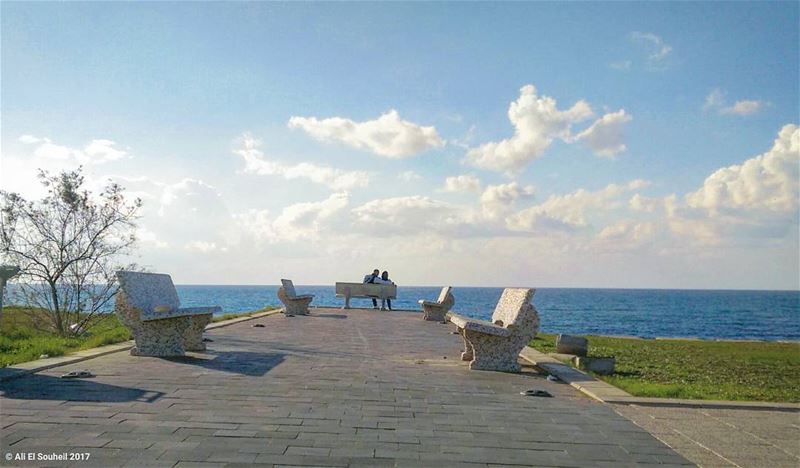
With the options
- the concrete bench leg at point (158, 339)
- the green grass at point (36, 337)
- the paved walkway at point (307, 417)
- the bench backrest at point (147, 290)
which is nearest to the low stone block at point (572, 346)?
the paved walkway at point (307, 417)

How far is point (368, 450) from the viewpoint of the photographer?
4367 mm

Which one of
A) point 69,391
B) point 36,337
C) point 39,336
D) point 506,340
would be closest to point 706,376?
point 506,340

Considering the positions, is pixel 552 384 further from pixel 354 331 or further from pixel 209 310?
pixel 354 331

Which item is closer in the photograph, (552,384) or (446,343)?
(552,384)

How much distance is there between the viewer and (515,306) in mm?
8984

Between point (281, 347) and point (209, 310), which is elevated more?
point (209, 310)

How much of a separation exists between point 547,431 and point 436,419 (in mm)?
969

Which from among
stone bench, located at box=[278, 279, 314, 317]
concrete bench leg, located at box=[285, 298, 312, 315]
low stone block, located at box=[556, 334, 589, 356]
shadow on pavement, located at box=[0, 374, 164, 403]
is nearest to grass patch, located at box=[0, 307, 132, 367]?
shadow on pavement, located at box=[0, 374, 164, 403]

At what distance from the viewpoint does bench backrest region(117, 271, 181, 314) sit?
8695mm

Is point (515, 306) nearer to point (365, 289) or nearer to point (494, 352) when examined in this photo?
point (494, 352)

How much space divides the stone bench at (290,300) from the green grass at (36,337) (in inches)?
154

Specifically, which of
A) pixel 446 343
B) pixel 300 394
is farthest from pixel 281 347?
pixel 300 394

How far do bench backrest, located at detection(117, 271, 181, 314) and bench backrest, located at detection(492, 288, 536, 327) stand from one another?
17.1 ft

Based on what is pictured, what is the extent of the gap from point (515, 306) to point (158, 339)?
5.32 m
